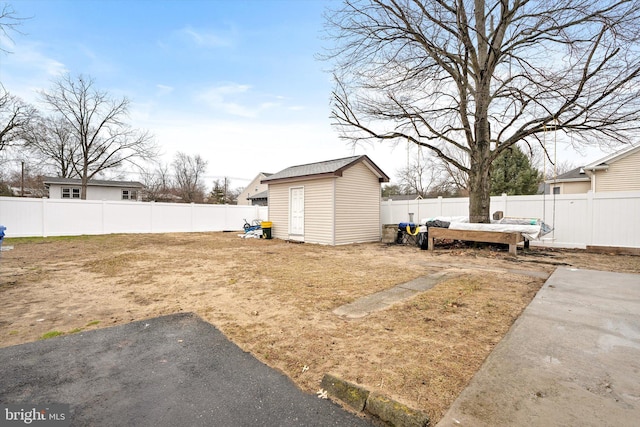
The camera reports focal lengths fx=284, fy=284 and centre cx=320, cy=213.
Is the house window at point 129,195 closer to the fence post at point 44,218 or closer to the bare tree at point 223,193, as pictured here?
the bare tree at point 223,193

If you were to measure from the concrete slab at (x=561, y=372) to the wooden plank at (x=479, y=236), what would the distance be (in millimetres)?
4442

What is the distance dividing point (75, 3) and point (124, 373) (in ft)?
33.4

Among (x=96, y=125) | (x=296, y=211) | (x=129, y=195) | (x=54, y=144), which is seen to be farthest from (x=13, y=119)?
(x=296, y=211)

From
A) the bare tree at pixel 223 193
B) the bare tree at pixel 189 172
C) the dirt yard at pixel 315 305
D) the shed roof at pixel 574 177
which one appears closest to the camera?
the dirt yard at pixel 315 305

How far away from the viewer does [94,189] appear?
93.1ft

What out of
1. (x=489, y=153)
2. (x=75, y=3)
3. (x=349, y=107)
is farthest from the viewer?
(x=349, y=107)

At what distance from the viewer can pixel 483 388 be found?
74.0 inches

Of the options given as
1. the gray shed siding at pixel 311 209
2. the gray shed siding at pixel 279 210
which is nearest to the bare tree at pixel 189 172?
the gray shed siding at pixel 279 210

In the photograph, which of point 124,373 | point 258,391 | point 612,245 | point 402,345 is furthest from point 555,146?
point 124,373

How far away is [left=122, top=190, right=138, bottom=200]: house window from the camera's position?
3020 cm

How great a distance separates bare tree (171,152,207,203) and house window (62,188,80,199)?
1279 centimetres

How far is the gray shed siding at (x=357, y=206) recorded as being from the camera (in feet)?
35.9

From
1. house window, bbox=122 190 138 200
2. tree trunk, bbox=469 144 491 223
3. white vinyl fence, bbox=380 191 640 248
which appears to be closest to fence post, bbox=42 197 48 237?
tree trunk, bbox=469 144 491 223

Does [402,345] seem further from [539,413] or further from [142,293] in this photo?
[142,293]
